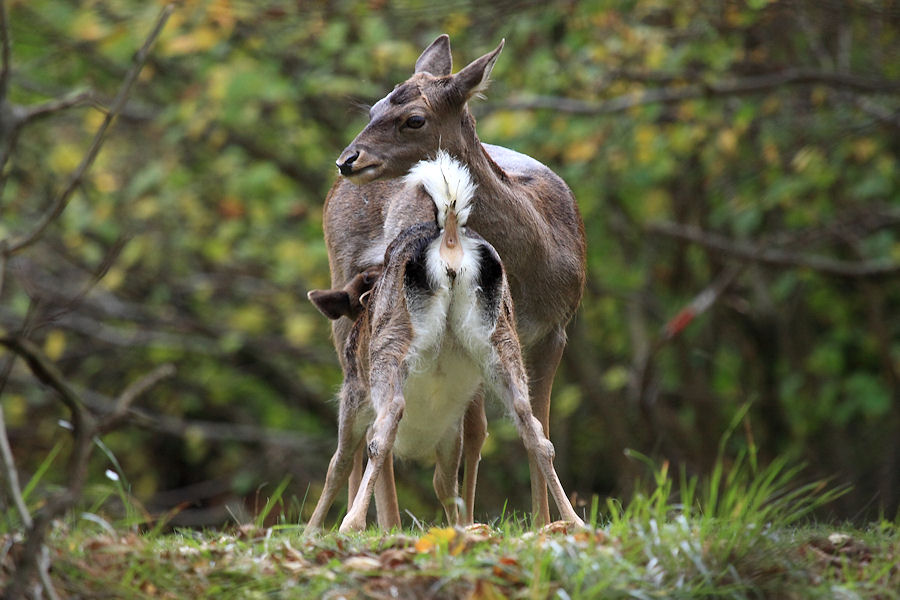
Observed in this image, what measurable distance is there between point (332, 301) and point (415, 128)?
0.97 metres

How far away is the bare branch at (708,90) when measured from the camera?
30.4 feet

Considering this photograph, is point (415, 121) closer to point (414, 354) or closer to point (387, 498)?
point (414, 354)

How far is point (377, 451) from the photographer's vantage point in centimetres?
531

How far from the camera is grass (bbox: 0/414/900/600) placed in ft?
12.9

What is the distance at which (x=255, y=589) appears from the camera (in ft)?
13.2

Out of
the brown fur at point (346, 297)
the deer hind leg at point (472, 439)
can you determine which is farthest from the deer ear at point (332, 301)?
the deer hind leg at point (472, 439)

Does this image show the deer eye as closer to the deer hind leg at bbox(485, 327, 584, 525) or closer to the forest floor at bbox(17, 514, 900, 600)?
the deer hind leg at bbox(485, 327, 584, 525)

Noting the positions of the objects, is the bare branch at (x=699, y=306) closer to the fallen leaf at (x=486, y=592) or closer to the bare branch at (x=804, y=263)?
the bare branch at (x=804, y=263)

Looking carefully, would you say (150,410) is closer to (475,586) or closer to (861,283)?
(861,283)

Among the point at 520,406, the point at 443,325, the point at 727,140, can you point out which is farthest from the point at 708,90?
the point at 520,406

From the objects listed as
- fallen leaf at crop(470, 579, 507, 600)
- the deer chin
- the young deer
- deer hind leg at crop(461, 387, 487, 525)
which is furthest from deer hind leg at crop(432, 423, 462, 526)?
fallen leaf at crop(470, 579, 507, 600)

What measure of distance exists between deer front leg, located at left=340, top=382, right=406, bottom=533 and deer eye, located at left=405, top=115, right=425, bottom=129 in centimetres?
166

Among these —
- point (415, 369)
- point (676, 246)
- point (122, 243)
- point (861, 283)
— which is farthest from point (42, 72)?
point (122, 243)

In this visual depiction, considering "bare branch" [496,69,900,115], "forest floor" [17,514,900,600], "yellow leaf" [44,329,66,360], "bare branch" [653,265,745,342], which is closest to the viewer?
"forest floor" [17,514,900,600]
